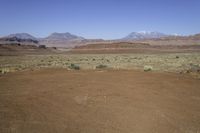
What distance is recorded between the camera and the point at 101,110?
7809 millimetres

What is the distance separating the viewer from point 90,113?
24.5 ft

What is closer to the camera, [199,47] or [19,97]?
[19,97]

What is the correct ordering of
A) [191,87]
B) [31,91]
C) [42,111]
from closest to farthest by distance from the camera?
1. [42,111]
2. [31,91]
3. [191,87]

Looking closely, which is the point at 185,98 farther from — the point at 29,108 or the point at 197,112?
the point at 29,108

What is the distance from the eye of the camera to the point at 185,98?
32.3 feet

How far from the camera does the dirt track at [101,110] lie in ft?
20.8

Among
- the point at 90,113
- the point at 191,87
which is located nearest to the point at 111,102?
the point at 90,113

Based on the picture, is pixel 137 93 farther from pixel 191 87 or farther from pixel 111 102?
pixel 191 87

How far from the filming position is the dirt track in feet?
20.8

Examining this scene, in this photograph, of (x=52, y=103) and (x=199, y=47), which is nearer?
(x=52, y=103)

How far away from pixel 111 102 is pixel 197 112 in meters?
3.06

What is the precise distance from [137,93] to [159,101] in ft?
4.53

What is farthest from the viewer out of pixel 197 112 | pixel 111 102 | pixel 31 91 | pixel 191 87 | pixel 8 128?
pixel 191 87

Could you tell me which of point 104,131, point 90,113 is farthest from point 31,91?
point 104,131
